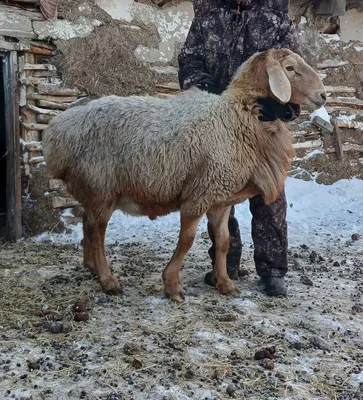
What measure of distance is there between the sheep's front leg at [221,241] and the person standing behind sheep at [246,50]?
0.90 ft

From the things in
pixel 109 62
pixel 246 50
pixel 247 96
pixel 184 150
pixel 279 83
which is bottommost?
pixel 184 150

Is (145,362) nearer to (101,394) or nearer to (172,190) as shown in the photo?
(101,394)

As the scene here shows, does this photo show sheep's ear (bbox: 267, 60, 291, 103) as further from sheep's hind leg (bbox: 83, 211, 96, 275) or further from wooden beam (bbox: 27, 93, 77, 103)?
wooden beam (bbox: 27, 93, 77, 103)

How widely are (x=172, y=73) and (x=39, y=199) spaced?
2.62 metres

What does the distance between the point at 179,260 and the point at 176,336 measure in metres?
1.00

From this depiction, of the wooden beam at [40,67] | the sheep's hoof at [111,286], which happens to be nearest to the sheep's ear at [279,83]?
the sheep's hoof at [111,286]

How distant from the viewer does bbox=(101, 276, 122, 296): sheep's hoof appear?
5168mm

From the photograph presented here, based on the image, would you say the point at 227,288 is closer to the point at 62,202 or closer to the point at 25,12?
the point at 62,202

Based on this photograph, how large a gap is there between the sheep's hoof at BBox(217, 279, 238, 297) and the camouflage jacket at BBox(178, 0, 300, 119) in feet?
5.20

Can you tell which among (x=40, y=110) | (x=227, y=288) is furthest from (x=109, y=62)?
(x=227, y=288)

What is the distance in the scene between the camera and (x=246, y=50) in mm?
5336

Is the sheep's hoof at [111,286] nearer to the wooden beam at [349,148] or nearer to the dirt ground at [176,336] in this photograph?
the dirt ground at [176,336]

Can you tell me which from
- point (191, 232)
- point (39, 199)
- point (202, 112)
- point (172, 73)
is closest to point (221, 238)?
point (191, 232)

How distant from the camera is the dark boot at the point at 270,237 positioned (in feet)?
17.6
